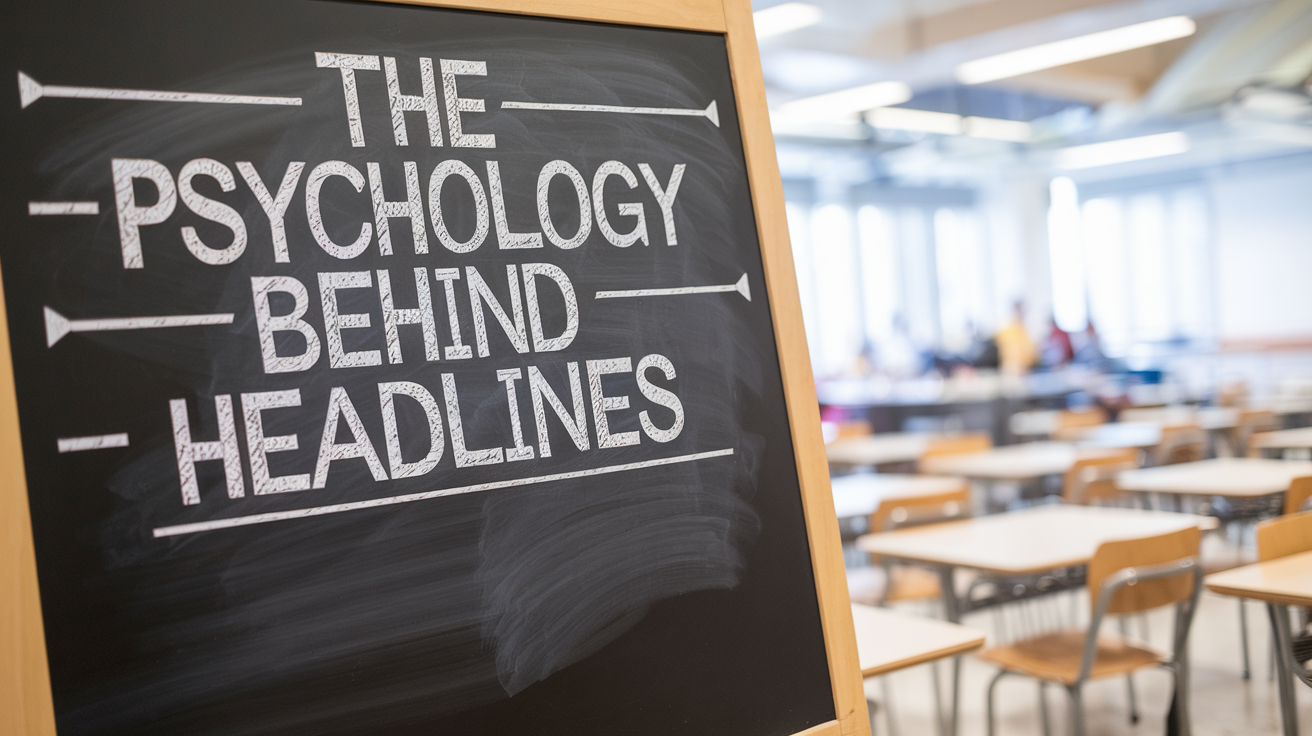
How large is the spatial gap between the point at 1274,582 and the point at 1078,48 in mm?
6962

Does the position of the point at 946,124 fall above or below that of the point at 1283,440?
above

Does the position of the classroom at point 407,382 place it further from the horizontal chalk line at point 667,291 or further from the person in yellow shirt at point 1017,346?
the person in yellow shirt at point 1017,346

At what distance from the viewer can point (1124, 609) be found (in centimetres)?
254

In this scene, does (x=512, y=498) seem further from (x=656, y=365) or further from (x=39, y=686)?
(x=39, y=686)

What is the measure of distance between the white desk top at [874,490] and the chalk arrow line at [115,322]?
289cm

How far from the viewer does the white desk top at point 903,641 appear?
1.89 meters

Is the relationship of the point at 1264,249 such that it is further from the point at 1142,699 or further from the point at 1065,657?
the point at 1065,657

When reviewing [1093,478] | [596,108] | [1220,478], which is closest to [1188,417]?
[1093,478]

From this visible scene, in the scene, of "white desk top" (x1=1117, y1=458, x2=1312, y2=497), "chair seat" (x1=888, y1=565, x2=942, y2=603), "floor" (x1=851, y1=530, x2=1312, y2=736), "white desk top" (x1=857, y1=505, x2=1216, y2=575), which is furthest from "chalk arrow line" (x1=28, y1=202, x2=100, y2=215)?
"white desk top" (x1=1117, y1=458, x2=1312, y2=497)

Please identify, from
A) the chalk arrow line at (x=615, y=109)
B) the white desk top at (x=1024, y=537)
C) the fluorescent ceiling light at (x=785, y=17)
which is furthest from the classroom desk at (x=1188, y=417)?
the chalk arrow line at (x=615, y=109)

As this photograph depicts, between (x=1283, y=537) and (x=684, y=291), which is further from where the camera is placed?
(x=1283, y=537)

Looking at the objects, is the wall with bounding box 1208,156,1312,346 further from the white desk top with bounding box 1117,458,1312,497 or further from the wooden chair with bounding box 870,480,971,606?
the wooden chair with bounding box 870,480,971,606

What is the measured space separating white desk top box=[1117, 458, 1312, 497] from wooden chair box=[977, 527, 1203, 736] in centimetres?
85

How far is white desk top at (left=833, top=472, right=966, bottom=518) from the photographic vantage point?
12.3 feet
